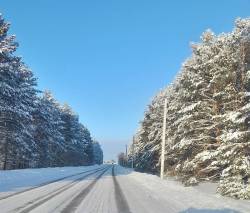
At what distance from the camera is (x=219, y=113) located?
26000 millimetres

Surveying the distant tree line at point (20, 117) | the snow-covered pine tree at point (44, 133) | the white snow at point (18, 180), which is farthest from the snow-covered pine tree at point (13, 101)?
the white snow at point (18, 180)

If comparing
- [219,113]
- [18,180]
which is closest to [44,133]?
[18,180]

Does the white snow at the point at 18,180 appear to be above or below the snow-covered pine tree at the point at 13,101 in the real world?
below

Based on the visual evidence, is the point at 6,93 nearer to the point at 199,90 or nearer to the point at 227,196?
the point at 199,90

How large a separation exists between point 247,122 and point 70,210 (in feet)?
37.3

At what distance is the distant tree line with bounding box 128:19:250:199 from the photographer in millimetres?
18594

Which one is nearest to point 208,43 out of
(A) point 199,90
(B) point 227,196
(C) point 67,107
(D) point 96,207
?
(A) point 199,90

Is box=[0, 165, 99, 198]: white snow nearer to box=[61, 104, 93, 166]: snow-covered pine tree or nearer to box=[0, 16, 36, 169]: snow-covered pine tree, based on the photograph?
box=[0, 16, 36, 169]: snow-covered pine tree

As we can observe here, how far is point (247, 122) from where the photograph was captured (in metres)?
20.0

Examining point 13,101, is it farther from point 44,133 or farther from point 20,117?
point 44,133

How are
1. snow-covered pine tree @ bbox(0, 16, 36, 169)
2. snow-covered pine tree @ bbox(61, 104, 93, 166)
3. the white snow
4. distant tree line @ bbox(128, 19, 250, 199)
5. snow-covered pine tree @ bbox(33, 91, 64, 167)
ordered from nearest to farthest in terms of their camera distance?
the white snow
distant tree line @ bbox(128, 19, 250, 199)
snow-covered pine tree @ bbox(0, 16, 36, 169)
snow-covered pine tree @ bbox(33, 91, 64, 167)
snow-covered pine tree @ bbox(61, 104, 93, 166)

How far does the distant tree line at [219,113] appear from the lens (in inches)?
732

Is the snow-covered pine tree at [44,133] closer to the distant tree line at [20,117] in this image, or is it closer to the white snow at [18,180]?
the distant tree line at [20,117]

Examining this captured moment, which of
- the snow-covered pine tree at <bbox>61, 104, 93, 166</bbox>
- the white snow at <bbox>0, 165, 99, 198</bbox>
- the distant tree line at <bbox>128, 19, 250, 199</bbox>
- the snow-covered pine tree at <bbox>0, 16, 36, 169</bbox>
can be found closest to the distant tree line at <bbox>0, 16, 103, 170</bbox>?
the snow-covered pine tree at <bbox>0, 16, 36, 169</bbox>
